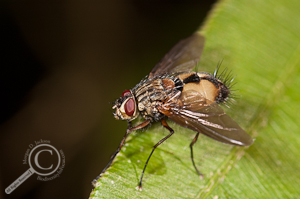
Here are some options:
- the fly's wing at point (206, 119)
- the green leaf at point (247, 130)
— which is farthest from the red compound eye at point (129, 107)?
the fly's wing at point (206, 119)

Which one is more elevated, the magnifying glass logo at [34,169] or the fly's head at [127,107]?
the fly's head at [127,107]

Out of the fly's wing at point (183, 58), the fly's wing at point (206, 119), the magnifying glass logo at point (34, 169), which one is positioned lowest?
the magnifying glass logo at point (34, 169)

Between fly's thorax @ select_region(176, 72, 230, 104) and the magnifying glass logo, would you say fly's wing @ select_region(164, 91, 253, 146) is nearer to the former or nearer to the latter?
fly's thorax @ select_region(176, 72, 230, 104)

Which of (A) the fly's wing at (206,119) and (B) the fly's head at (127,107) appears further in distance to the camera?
(B) the fly's head at (127,107)

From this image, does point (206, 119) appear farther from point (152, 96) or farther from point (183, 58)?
point (183, 58)

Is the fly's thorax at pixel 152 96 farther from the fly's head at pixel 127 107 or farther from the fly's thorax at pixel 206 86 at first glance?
the fly's thorax at pixel 206 86

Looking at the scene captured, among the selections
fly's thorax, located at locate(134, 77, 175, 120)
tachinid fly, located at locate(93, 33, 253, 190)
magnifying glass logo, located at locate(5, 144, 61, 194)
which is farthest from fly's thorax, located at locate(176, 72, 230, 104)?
magnifying glass logo, located at locate(5, 144, 61, 194)
